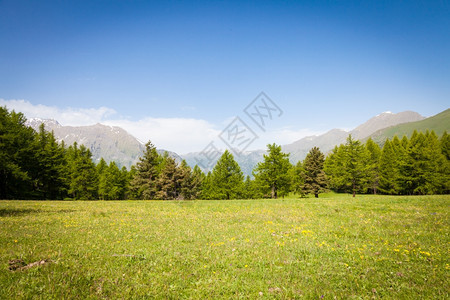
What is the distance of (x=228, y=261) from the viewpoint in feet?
26.4

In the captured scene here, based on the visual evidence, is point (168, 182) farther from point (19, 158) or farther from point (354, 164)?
point (354, 164)

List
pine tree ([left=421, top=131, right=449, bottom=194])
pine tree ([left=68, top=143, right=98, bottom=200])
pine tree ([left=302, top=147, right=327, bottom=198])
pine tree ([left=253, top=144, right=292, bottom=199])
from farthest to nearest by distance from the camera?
pine tree ([left=68, top=143, right=98, bottom=200])
pine tree ([left=302, top=147, right=327, bottom=198])
pine tree ([left=253, top=144, right=292, bottom=199])
pine tree ([left=421, top=131, right=449, bottom=194])

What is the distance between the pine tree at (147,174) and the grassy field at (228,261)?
149 feet

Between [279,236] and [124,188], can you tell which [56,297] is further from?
[124,188]

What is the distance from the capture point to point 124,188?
73.6 meters

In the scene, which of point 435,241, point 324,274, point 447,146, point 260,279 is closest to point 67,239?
point 260,279

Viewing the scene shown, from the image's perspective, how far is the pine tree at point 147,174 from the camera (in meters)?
58.4

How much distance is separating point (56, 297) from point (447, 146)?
3139 inches

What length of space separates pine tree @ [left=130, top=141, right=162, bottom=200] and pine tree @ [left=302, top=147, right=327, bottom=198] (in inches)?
1568

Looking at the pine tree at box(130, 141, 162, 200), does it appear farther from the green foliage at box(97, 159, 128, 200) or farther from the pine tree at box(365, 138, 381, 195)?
the pine tree at box(365, 138, 381, 195)

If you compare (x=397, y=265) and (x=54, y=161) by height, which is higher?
(x=54, y=161)

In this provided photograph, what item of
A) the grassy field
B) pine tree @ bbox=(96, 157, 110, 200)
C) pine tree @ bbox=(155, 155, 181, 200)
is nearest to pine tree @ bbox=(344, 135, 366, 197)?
the grassy field

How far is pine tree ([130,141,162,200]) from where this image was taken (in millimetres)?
58438

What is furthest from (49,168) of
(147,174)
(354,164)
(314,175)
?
(354,164)
